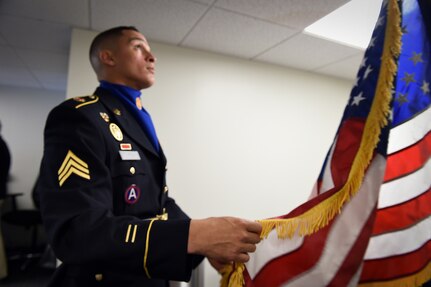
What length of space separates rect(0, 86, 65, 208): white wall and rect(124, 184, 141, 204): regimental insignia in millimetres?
3891

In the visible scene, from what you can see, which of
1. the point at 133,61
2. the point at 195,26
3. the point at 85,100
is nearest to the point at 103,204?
the point at 85,100

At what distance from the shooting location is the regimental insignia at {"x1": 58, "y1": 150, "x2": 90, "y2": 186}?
24.5 inches

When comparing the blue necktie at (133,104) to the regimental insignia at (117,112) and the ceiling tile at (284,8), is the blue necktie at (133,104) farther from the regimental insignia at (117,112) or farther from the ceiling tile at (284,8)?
the ceiling tile at (284,8)

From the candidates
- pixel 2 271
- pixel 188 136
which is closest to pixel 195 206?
pixel 188 136

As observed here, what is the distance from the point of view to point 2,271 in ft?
8.84

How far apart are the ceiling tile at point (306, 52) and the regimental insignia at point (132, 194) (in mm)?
1763

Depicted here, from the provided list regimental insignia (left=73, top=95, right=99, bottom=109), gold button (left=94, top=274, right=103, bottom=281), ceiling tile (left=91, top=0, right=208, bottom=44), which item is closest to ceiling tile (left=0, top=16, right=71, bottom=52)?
ceiling tile (left=91, top=0, right=208, bottom=44)

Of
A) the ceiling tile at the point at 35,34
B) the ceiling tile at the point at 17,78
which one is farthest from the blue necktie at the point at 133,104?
the ceiling tile at the point at 17,78

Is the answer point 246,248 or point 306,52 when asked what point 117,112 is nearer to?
point 246,248

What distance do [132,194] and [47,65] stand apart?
2652 millimetres

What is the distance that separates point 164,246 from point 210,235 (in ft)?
0.32

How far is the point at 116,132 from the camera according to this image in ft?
2.87

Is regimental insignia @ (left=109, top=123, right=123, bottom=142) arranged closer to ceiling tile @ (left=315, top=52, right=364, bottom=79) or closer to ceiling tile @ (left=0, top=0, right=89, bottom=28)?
ceiling tile @ (left=0, top=0, right=89, bottom=28)

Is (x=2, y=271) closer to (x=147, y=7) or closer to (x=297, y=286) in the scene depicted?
(x=147, y=7)
